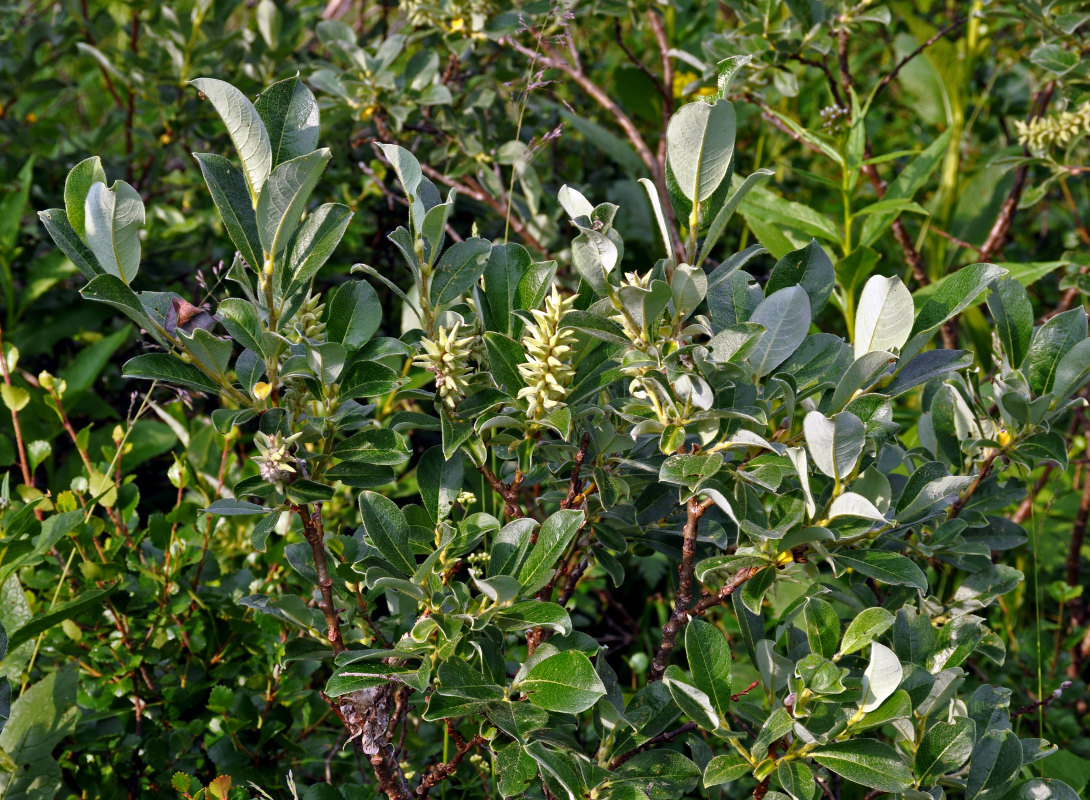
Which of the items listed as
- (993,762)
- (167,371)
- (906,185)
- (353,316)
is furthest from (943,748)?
(906,185)

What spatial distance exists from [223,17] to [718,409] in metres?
2.11

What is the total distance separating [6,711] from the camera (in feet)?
3.47

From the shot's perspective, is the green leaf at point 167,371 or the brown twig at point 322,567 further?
the brown twig at point 322,567

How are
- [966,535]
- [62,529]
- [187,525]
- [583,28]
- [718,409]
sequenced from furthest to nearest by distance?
[583,28] → [187,525] → [966,535] → [62,529] → [718,409]

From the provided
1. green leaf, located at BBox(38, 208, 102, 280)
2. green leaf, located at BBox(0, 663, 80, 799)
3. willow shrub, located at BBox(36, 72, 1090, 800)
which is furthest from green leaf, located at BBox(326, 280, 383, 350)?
green leaf, located at BBox(0, 663, 80, 799)

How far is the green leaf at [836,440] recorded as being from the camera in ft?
2.91

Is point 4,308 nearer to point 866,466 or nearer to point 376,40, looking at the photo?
point 376,40

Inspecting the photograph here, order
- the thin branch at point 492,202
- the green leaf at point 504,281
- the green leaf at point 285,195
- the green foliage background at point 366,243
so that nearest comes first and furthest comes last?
the green leaf at point 285,195 → the green leaf at point 504,281 → the green foliage background at point 366,243 → the thin branch at point 492,202

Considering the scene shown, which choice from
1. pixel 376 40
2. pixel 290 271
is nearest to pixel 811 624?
pixel 290 271

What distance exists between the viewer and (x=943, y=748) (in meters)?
0.99

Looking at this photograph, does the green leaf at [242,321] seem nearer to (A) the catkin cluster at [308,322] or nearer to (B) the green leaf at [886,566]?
(A) the catkin cluster at [308,322]

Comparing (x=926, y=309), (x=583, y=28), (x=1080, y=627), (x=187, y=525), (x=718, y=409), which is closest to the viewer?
(x=718, y=409)

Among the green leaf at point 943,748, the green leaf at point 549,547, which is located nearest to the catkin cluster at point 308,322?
the green leaf at point 549,547

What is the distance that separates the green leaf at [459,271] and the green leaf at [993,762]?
0.75 metres
